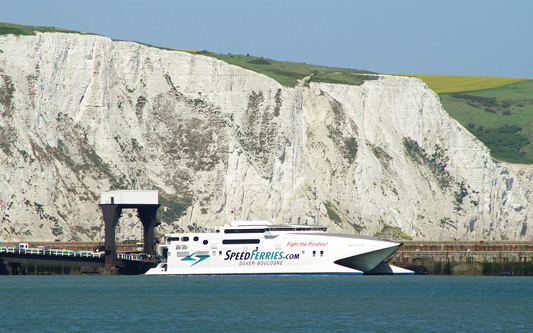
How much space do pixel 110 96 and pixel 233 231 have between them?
4079 centimetres

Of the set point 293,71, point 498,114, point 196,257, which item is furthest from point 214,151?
point 498,114

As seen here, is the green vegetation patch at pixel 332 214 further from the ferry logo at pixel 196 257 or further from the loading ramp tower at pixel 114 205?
the ferry logo at pixel 196 257

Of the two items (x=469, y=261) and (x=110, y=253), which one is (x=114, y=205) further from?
(x=469, y=261)

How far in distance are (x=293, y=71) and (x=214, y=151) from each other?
3188 centimetres

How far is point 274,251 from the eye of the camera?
92562 mm

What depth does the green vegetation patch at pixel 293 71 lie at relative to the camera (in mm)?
144625

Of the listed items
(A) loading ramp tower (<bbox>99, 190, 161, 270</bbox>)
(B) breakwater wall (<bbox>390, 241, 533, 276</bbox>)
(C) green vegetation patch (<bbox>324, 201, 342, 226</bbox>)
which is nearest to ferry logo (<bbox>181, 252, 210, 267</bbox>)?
(A) loading ramp tower (<bbox>99, 190, 161, 270</bbox>)

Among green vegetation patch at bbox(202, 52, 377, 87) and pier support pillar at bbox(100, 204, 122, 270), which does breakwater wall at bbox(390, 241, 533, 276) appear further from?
green vegetation patch at bbox(202, 52, 377, 87)

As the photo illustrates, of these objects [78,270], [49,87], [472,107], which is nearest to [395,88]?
[472,107]

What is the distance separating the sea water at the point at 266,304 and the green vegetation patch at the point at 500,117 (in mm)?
70335

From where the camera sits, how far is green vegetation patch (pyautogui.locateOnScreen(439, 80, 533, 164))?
160 meters

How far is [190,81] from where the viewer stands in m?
133

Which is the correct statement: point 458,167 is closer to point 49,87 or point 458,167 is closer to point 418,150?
point 418,150

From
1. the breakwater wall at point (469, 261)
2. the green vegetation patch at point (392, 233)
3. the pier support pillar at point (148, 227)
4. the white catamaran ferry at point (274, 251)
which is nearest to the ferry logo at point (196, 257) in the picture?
the white catamaran ferry at point (274, 251)
